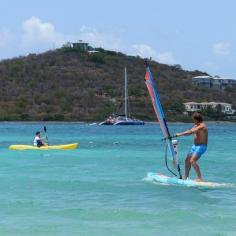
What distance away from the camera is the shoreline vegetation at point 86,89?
104875 millimetres

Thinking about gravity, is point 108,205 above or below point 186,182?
below

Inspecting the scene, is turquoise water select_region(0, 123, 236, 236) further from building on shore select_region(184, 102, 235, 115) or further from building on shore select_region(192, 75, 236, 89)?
building on shore select_region(192, 75, 236, 89)

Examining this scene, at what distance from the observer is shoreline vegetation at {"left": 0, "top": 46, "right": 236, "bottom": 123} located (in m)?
105

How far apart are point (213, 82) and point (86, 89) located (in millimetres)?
37701

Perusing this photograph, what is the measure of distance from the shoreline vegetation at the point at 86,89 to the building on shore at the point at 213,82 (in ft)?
6.41

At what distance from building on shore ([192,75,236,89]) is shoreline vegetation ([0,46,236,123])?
1953 millimetres

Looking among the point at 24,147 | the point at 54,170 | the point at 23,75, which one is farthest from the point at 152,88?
the point at 23,75

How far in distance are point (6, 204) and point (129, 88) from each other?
102 metres

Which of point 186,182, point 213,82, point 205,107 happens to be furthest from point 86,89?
point 186,182

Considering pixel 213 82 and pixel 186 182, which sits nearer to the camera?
pixel 186 182

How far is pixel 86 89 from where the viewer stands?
4473 inches

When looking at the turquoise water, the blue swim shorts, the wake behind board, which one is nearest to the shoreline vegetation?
the turquoise water

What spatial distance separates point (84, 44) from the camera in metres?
148

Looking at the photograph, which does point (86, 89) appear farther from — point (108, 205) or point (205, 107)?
point (108, 205)
